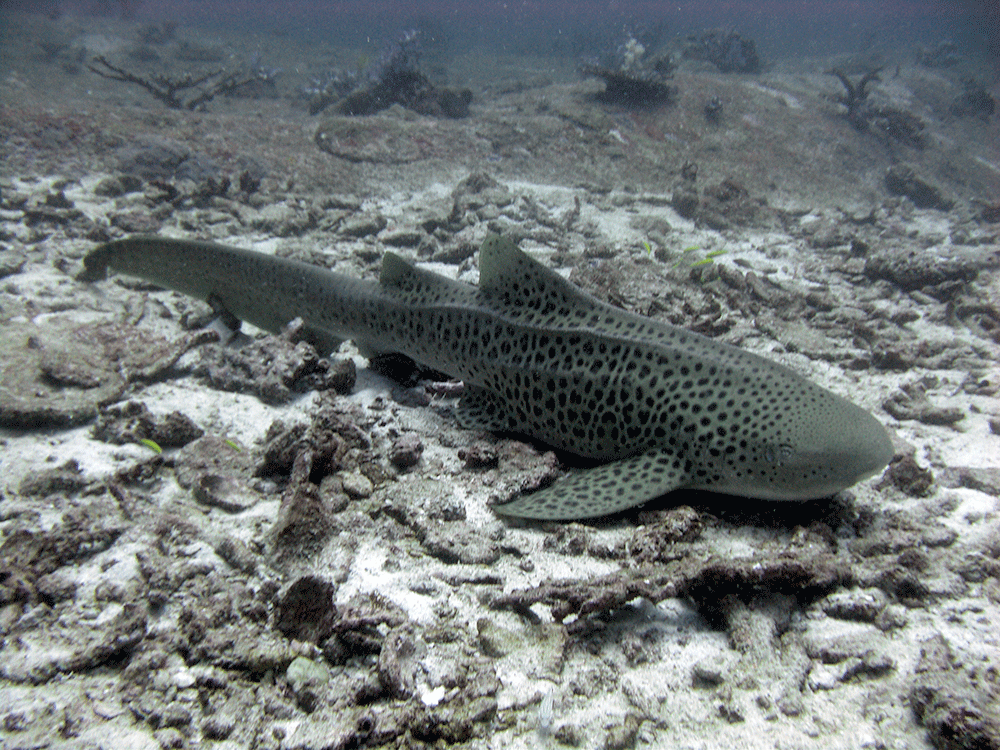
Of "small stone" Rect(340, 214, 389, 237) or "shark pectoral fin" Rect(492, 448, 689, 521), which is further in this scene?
"small stone" Rect(340, 214, 389, 237)

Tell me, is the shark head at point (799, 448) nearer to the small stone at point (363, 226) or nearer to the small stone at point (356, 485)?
the small stone at point (356, 485)

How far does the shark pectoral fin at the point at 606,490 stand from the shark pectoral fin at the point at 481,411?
2.56ft

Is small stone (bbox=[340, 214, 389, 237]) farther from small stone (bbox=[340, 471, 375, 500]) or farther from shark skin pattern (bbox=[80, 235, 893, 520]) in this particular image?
small stone (bbox=[340, 471, 375, 500])

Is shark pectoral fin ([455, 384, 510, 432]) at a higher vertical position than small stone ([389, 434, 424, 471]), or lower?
higher

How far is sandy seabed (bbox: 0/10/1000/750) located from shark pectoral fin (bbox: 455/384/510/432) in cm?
12

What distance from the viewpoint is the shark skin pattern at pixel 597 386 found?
2951 mm

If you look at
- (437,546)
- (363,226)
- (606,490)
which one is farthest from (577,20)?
(437,546)

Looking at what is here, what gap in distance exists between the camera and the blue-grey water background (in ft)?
145

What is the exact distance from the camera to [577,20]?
6725 centimetres

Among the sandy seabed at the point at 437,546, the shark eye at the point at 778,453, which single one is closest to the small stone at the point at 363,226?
the sandy seabed at the point at 437,546

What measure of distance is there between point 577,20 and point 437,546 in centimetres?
8067

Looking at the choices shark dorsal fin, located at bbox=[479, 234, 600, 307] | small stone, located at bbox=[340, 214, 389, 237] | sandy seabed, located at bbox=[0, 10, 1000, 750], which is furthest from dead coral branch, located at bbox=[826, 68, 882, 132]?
shark dorsal fin, located at bbox=[479, 234, 600, 307]

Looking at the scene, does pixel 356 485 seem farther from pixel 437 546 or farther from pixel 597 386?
pixel 597 386

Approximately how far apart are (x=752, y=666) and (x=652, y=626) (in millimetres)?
433
